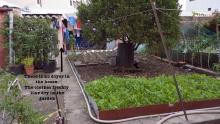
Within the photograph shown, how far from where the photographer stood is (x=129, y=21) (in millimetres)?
9719

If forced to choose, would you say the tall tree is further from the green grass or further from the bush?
the bush

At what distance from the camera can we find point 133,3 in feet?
32.1

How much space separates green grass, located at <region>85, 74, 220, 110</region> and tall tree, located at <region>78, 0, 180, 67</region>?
8.17ft

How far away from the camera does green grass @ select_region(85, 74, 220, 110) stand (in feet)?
18.6

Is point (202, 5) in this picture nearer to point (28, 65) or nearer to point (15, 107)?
point (28, 65)

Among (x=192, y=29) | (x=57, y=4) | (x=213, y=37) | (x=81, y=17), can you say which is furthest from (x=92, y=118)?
(x=57, y=4)

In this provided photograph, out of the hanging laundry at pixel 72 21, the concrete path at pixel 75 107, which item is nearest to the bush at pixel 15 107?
the concrete path at pixel 75 107

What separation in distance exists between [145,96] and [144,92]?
267 millimetres

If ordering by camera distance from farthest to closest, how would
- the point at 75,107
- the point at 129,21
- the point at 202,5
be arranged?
1. the point at 202,5
2. the point at 129,21
3. the point at 75,107

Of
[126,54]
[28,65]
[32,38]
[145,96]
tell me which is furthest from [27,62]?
[145,96]

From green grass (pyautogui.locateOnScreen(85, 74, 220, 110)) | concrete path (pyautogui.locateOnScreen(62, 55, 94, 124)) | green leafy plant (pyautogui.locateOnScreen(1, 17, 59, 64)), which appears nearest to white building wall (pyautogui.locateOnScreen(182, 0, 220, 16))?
green leafy plant (pyautogui.locateOnScreen(1, 17, 59, 64))

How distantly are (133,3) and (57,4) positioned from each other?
61.3 feet

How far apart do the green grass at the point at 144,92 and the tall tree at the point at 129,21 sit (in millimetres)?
2489

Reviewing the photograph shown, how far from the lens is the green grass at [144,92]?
5664mm
